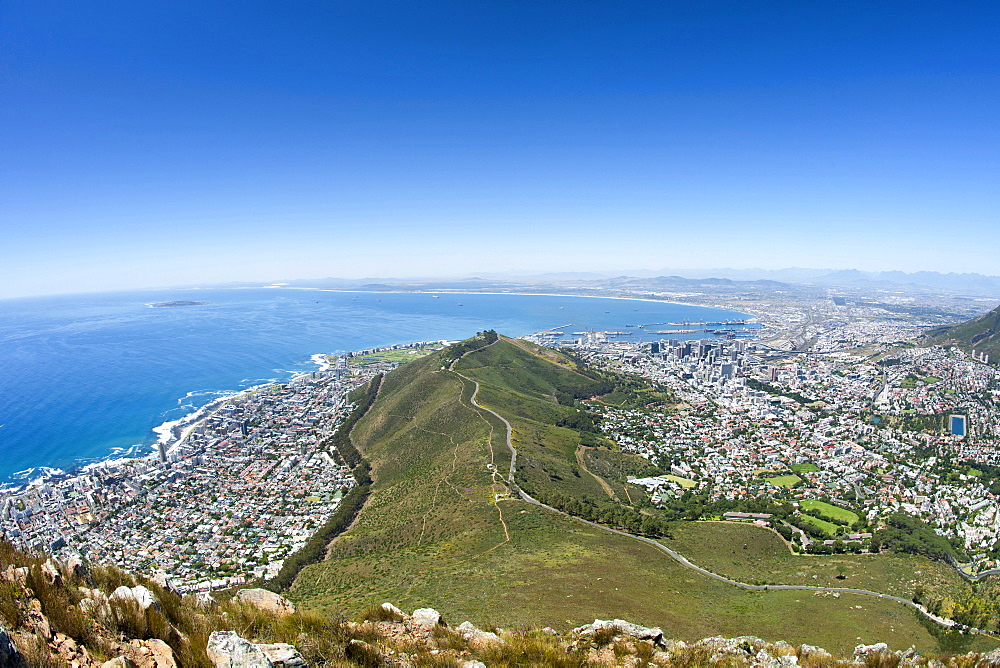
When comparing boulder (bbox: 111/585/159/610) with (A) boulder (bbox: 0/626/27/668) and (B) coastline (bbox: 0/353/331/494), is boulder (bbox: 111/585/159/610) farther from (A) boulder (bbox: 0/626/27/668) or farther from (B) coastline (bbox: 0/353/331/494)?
(B) coastline (bbox: 0/353/331/494)

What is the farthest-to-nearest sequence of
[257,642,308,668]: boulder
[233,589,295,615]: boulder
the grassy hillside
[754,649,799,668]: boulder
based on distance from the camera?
the grassy hillside
[754,649,799,668]: boulder
[233,589,295,615]: boulder
[257,642,308,668]: boulder

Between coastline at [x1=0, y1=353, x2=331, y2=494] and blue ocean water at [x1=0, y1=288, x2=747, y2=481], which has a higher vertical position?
blue ocean water at [x1=0, y1=288, x2=747, y2=481]

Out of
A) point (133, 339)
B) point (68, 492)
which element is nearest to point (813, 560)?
point (68, 492)

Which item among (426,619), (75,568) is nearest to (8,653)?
Result: (75,568)

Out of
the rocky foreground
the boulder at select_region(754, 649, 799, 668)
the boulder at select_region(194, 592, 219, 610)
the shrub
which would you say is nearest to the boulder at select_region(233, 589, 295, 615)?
the rocky foreground

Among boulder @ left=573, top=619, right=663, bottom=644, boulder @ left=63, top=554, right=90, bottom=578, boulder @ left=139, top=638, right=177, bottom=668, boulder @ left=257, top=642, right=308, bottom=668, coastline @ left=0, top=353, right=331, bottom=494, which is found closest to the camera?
boulder @ left=139, top=638, right=177, bottom=668

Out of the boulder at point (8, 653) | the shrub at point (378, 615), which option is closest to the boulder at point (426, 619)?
the shrub at point (378, 615)

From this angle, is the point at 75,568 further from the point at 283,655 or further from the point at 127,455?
the point at 127,455

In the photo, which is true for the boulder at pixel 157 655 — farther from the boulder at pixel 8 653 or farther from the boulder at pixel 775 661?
the boulder at pixel 775 661
